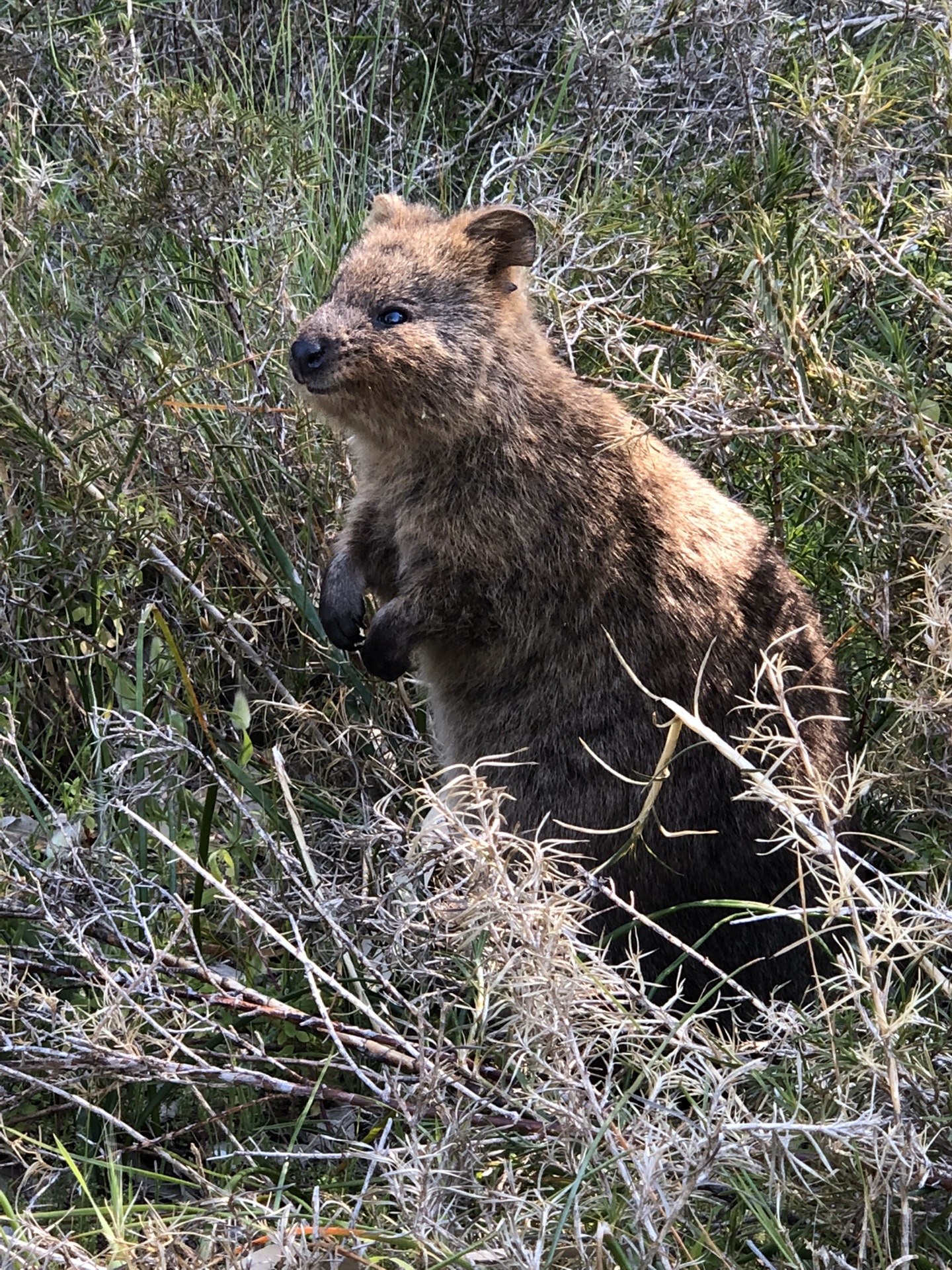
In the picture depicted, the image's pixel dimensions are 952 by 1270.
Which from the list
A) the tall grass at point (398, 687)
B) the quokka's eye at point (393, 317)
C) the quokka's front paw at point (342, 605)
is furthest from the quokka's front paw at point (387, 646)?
the quokka's eye at point (393, 317)

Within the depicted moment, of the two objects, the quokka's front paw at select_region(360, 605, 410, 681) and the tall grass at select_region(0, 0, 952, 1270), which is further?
the quokka's front paw at select_region(360, 605, 410, 681)

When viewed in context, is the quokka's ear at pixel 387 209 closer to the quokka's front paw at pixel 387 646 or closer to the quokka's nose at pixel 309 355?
the quokka's nose at pixel 309 355

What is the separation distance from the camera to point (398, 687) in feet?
15.3

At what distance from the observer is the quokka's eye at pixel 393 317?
13.4 feet

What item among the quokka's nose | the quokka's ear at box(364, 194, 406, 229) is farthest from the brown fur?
the quokka's ear at box(364, 194, 406, 229)

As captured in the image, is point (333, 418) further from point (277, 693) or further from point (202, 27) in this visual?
point (202, 27)

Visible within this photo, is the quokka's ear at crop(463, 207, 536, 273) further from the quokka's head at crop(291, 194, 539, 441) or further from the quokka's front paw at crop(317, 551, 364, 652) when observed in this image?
the quokka's front paw at crop(317, 551, 364, 652)

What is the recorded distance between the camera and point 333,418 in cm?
409

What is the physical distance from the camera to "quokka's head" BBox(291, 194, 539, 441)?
3990 mm

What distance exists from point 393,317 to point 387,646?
859mm

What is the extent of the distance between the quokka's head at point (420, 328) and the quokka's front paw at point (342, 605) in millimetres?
405

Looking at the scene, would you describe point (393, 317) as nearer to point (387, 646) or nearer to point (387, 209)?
point (387, 209)

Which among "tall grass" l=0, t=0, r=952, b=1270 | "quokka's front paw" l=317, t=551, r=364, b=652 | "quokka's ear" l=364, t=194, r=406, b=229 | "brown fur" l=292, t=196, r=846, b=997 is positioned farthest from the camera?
"quokka's ear" l=364, t=194, r=406, b=229

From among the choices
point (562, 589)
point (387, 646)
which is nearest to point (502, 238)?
point (562, 589)
